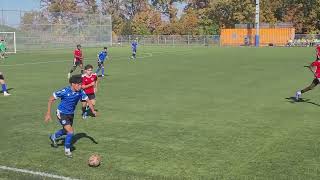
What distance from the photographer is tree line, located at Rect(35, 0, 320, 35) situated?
82250mm

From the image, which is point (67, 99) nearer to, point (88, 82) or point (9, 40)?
point (88, 82)

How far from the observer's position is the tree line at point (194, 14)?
8225 cm

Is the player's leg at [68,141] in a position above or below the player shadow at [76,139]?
above

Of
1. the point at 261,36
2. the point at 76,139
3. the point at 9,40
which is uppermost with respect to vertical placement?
the point at 261,36

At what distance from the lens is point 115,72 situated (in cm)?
2822

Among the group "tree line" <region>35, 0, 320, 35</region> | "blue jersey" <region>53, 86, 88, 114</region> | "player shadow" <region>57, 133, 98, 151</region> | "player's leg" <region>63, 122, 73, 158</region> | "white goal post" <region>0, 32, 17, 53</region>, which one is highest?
"tree line" <region>35, 0, 320, 35</region>

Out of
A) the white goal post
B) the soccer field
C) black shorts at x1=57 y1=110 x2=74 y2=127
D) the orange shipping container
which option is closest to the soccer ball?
the soccer field

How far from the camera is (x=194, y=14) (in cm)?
9625

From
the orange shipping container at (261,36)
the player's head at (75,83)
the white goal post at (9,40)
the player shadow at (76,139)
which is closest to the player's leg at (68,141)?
the player shadow at (76,139)

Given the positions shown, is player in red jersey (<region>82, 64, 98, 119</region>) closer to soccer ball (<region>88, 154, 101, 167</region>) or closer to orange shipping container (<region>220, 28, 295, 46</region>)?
soccer ball (<region>88, 154, 101, 167</region>)

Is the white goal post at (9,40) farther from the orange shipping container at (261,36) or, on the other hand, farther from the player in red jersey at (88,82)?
the player in red jersey at (88,82)

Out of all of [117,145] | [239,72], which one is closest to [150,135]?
[117,145]

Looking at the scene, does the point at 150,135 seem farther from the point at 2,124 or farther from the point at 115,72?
the point at 115,72

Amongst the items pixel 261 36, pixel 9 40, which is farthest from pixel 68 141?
pixel 261 36
